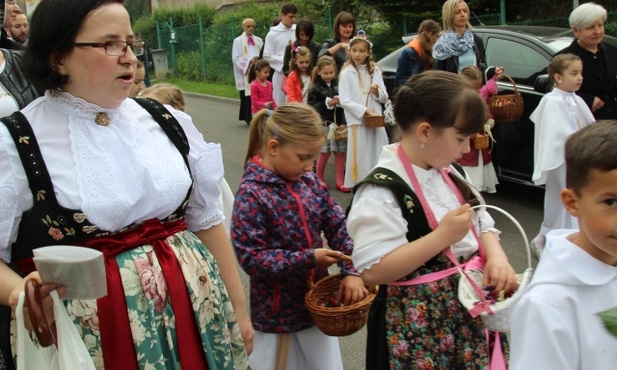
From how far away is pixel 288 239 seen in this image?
2.98m

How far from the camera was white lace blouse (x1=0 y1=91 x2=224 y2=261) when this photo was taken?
199 centimetres

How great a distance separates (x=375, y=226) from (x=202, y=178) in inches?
23.0

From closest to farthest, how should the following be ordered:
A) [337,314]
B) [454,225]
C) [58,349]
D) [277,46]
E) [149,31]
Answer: [58,349] < [454,225] < [337,314] < [277,46] < [149,31]

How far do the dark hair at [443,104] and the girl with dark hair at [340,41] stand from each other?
20.1ft

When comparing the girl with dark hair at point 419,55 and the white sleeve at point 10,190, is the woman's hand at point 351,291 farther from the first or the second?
the girl with dark hair at point 419,55

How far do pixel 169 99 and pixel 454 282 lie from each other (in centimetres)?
253

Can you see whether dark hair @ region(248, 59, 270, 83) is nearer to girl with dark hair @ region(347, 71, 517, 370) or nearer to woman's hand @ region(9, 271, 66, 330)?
girl with dark hair @ region(347, 71, 517, 370)

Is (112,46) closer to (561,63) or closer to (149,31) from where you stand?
(561,63)

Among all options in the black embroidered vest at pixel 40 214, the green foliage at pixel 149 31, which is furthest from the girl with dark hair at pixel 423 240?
the green foliage at pixel 149 31

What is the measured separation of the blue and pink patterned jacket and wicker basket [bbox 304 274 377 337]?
0.12 metres

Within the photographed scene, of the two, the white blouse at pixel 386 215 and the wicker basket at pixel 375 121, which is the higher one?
the white blouse at pixel 386 215

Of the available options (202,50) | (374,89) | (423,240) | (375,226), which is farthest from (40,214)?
(202,50)

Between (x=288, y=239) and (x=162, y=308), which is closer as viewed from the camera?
(x=162, y=308)

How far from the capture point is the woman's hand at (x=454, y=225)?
2.22m
